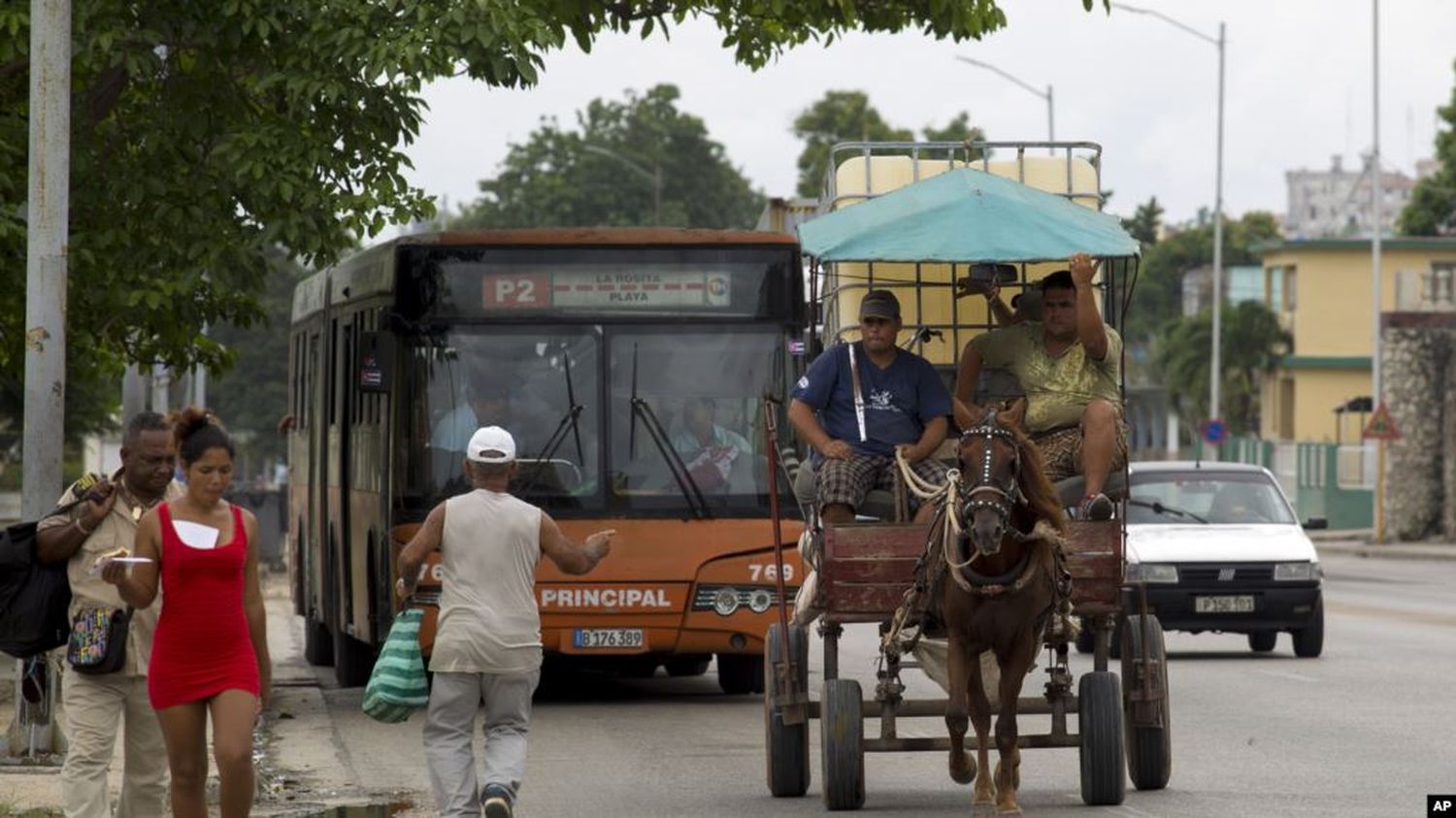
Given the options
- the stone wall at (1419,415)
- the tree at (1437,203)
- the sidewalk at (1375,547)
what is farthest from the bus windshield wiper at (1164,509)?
the tree at (1437,203)

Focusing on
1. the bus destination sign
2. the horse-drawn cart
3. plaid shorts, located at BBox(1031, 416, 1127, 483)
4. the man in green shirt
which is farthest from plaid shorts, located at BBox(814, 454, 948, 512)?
the bus destination sign

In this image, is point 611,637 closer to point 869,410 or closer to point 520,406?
point 520,406

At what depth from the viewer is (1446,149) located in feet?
243

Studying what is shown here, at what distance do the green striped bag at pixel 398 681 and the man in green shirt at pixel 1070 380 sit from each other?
2.90m

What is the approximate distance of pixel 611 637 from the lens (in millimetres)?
17922

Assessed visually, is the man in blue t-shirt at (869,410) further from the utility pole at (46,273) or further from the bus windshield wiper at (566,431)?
the bus windshield wiper at (566,431)

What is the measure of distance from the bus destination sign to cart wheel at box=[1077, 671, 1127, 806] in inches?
260

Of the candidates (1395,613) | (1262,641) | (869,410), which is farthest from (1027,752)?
(1395,613)

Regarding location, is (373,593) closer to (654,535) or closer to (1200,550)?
(654,535)

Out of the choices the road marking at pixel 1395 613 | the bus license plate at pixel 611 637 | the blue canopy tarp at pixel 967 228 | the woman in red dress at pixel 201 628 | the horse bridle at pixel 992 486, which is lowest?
the road marking at pixel 1395 613

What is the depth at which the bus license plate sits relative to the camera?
17875 millimetres

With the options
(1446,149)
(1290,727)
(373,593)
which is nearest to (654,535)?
(373,593)

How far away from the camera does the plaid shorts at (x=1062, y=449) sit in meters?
12.5

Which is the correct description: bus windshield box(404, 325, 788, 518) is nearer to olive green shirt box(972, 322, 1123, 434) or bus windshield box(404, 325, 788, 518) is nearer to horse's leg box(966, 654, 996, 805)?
olive green shirt box(972, 322, 1123, 434)
